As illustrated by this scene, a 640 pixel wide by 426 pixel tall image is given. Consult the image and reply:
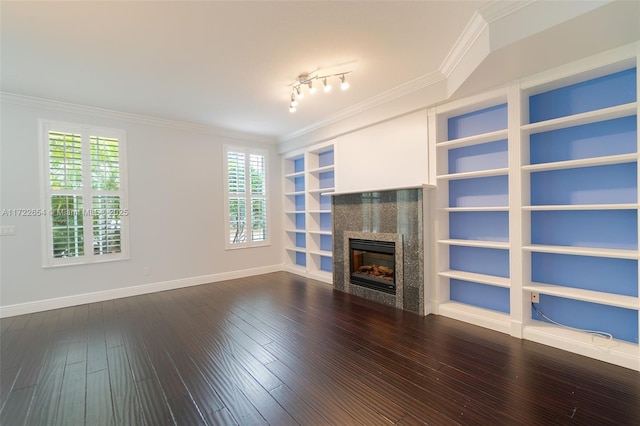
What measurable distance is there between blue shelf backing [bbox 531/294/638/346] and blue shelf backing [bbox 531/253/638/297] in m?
0.16

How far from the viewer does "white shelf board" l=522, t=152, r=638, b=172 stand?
2.18 m

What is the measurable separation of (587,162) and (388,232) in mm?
2107

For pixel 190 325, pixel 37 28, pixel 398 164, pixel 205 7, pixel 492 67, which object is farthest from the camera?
pixel 398 164

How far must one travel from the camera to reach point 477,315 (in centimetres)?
305

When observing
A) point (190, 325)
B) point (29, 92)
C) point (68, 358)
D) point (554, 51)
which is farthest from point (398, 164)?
point (29, 92)

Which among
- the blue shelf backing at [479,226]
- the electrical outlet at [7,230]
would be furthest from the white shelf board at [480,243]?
the electrical outlet at [7,230]

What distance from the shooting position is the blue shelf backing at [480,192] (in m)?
3.08

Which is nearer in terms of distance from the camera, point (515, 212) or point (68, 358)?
point (68, 358)

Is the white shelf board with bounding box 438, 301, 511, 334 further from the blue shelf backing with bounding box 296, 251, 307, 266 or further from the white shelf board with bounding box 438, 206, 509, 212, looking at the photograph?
the blue shelf backing with bounding box 296, 251, 307, 266

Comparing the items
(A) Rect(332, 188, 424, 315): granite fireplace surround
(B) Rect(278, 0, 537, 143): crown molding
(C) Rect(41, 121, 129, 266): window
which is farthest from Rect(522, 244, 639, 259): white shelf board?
(C) Rect(41, 121, 129, 266): window

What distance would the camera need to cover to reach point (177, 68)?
9.71ft

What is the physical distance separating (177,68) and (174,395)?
3091 mm

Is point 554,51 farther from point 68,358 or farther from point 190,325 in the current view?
point 68,358

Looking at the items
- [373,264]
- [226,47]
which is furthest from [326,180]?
[226,47]
